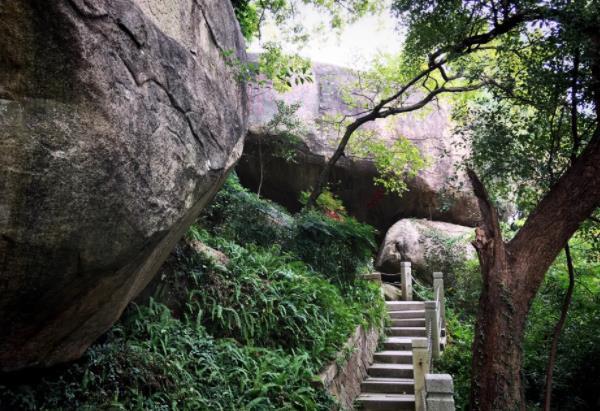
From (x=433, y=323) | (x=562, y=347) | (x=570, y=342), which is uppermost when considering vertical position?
(x=433, y=323)

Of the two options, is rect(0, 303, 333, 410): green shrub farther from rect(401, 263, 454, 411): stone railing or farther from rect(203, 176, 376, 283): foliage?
rect(203, 176, 376, 283): foliage

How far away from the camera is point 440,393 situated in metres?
3.79

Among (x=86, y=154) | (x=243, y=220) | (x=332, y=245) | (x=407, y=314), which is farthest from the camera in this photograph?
(x=407, y=314)

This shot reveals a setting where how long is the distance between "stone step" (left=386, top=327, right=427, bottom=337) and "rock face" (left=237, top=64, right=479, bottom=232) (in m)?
5.35

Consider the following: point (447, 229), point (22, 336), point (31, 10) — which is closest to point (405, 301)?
point (447, 229)

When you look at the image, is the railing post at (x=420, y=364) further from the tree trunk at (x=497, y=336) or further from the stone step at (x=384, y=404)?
the stone step at (x=384, y=404)

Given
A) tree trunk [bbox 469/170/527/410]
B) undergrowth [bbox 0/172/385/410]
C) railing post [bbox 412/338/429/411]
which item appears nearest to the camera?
undergrowth [bbox 0/172/385/410]

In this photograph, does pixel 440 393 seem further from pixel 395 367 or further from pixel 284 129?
pixel 284 129

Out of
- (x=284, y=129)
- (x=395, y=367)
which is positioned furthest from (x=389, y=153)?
(x=395, y=367)

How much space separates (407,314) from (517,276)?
6.71 meters

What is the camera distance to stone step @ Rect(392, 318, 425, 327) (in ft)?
37.2

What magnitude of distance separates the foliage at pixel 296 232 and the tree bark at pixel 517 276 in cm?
445

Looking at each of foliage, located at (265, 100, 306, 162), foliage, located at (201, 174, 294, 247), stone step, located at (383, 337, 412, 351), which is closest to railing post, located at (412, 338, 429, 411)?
foliage, located at (201, 174, 294, 247)

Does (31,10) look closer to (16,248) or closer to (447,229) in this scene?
(16,248)
